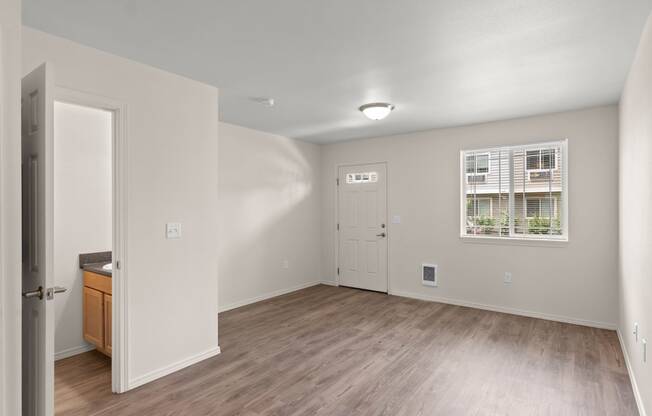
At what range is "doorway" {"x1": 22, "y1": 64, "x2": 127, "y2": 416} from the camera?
164 centimetres

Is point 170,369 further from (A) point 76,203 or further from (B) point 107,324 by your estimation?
(A) point 76,203

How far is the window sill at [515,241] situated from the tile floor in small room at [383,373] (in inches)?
34.3

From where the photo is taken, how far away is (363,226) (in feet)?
19.3

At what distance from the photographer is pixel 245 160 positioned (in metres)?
5.05

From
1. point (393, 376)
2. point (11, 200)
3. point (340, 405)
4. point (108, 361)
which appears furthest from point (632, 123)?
point (108, 361)

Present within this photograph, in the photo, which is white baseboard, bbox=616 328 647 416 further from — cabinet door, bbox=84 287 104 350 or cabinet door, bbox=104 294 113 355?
cabinet door, bbox=84 287 104 350

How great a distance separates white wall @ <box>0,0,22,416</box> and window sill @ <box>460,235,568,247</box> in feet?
15.0

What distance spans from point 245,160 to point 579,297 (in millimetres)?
4318

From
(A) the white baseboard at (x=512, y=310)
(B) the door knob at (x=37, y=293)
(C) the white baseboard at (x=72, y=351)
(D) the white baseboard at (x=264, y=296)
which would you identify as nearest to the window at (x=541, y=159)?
(A) the white baseboard at (x=512, y=310)

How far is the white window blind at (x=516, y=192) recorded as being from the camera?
4.29 m

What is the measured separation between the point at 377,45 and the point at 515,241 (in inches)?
125

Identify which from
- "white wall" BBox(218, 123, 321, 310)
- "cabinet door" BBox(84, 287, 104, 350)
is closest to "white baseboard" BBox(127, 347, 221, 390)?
"cabinet door" BBox(84, 287, 104, 350)

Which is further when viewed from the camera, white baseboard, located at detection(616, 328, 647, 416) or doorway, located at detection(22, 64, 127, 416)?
white baseboard, located at detection(616, 328, 647, 416)

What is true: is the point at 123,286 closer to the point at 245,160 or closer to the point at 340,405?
the point at 340,405
